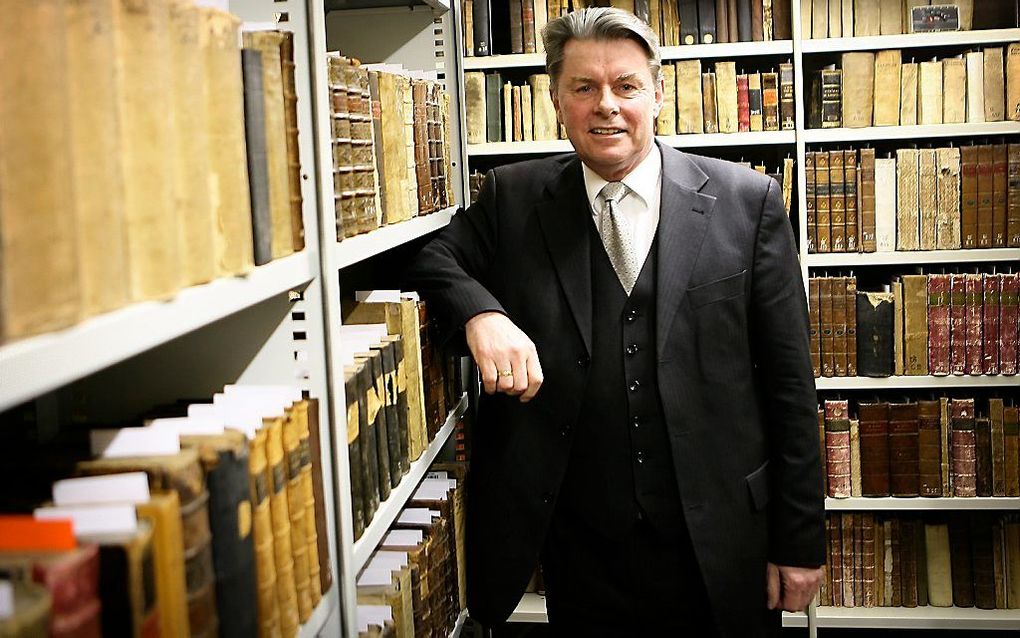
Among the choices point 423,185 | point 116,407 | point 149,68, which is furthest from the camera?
point 423,185

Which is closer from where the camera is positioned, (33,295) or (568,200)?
(33,295)

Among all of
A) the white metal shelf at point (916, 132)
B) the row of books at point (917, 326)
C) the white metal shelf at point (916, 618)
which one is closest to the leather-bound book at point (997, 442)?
the row of books at point (917, 326)

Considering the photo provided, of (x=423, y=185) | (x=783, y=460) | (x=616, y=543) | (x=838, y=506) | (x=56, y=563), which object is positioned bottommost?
(x=838, y=506)

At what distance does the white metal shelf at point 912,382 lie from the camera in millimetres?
2883

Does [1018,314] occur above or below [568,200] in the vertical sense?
below

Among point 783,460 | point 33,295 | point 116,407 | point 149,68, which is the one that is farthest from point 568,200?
point 33,295

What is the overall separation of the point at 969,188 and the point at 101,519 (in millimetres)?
2666

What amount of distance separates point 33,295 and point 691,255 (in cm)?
137

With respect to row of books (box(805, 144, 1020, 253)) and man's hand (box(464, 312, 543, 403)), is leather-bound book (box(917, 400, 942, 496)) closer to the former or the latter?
row of books (box(805, 144, 1020, 253))

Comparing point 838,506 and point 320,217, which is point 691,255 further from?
point 838,506

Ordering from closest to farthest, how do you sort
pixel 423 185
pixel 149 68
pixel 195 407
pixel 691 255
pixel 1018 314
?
pixel 149 68
pixel 195 407
pixel 691 255
pixel 423 185
pixel 1018 314

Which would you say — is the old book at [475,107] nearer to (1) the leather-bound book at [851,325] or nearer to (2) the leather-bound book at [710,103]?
(2) the leather-bound book at [710,103]

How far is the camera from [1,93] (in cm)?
67

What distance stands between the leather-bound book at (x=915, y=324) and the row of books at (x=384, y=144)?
4.57ft
